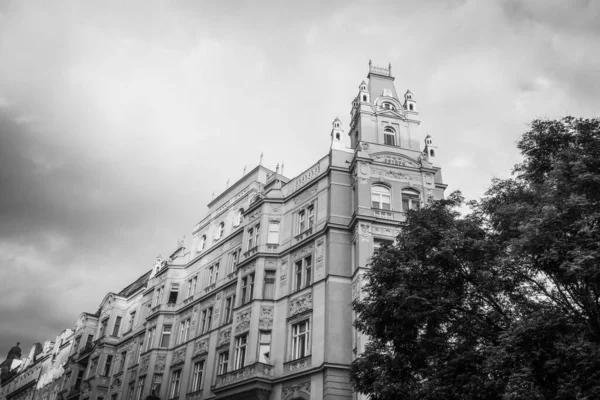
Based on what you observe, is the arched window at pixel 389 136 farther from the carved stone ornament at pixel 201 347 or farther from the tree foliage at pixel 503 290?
the carved stone ornament at pixel 201 347

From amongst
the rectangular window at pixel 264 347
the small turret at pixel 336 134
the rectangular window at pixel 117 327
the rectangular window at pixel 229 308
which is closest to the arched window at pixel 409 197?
the small turret at pixel 336 134

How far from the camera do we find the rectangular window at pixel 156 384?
37969 millimetres

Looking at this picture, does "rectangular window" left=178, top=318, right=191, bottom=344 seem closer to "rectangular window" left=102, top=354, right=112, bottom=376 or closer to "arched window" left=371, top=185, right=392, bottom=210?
"rectangular window" left=102, top=354, right=112, bottom=376

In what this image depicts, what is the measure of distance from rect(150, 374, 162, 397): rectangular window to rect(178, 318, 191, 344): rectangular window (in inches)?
110

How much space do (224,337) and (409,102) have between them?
19710 mm

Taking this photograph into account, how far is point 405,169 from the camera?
31.8m

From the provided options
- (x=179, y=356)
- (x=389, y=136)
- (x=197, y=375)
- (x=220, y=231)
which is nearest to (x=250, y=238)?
(x=220, y=231)

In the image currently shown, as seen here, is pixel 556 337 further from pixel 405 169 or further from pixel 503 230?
pixel 405 169

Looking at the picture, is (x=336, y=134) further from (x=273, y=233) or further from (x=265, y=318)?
(x=265, y=318)

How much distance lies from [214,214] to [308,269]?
1550 cm

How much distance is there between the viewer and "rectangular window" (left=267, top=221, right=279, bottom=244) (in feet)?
111

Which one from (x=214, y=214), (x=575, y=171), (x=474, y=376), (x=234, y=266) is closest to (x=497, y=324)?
(x=474, y=376)

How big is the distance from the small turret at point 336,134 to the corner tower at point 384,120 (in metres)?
1.19

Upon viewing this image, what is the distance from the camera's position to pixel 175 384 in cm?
3719
